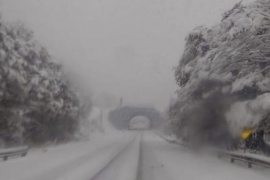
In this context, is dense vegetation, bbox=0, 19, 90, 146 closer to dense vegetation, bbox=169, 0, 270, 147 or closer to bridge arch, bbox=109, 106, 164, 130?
dense vegetation, bbox=169, 0, 270, 147

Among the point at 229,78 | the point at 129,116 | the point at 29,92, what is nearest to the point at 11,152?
the point at 29,92

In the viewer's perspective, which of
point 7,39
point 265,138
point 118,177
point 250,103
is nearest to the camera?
point 118,177

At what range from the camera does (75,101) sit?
4675cm

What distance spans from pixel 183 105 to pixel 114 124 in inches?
4098

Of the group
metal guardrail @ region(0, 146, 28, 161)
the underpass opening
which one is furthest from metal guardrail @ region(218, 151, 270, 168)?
the underpass opening

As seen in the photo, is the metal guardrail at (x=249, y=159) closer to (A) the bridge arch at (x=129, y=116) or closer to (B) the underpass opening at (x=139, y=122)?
(A) the bridge arch at (x=129, y=116)

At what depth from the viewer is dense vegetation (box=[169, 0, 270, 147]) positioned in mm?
19156

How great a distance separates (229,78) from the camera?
22.0 meters

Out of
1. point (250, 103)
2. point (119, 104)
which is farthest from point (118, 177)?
point (119, 104)

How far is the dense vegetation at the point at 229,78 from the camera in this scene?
19156 millimetres

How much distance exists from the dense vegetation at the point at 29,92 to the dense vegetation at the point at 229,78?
11.3 metres

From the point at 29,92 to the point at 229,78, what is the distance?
17006 millimetres

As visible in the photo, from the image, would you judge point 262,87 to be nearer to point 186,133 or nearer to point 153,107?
point 186,133

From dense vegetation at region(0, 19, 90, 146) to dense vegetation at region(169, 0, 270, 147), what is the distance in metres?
11.3
